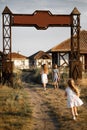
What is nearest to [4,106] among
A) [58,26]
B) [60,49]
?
[58,26]

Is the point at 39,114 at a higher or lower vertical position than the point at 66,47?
lower

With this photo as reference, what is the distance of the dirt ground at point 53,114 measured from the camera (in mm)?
12234

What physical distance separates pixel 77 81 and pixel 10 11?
5819 millimetres

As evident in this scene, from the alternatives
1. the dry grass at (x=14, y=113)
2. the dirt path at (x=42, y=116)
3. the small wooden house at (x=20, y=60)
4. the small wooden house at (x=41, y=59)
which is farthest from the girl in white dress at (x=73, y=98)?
the small wooden house at (x=20, y=60)

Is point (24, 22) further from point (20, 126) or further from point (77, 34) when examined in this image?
point (20, 126)

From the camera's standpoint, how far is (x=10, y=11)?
24328 mm

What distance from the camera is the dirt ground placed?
12234 millimetres

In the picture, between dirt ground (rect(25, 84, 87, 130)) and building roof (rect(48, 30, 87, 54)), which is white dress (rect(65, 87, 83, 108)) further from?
building roof (rect(48, 30, 87, 54))

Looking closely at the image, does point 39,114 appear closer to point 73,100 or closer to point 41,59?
point 73,100

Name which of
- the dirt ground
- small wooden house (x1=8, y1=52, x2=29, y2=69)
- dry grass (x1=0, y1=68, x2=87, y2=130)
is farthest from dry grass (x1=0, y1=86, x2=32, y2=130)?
small wooden house (x1=8, y1=52, x2=29, y2=69)

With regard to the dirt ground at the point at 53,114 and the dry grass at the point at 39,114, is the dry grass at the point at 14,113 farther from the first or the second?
the dirt ground at the point at 53,114

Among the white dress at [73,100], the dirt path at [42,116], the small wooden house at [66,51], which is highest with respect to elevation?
the small wooden house at [66,51]

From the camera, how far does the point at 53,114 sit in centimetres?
1424

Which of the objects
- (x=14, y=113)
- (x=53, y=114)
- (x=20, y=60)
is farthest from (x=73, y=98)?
(x=20, y=60)
